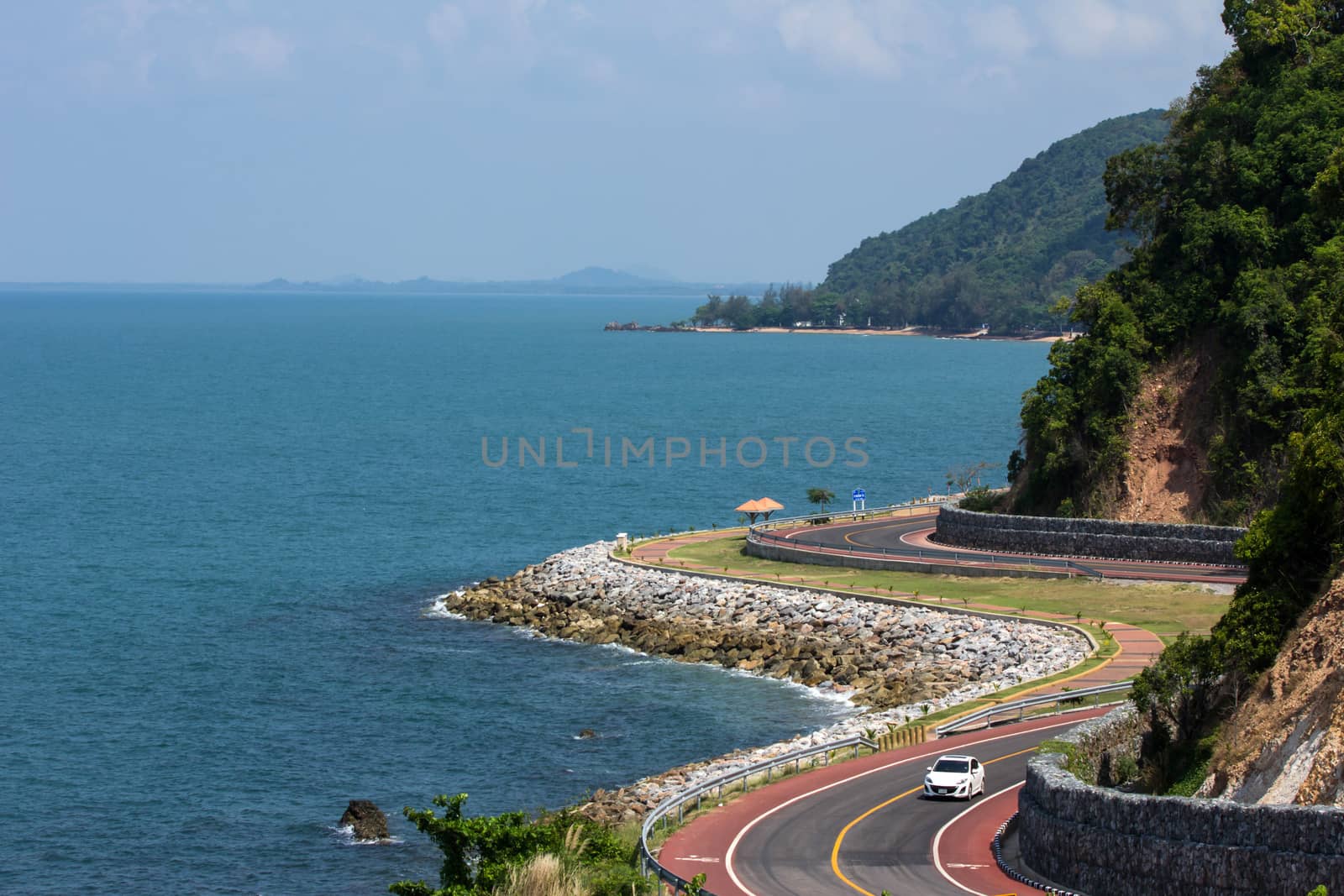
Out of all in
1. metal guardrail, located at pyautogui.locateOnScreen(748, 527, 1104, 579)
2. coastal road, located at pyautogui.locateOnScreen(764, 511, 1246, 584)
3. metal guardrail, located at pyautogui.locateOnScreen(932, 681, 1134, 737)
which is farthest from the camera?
metal guardrail, located at pyautogui.locateOnScreen(748, 527, 1104, 579)

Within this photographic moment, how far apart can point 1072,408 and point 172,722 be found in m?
39.0

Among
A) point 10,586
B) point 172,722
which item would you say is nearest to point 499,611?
point 172,722

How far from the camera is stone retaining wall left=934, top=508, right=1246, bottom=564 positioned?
6322 cm

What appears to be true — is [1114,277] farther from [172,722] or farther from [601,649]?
[172,722]

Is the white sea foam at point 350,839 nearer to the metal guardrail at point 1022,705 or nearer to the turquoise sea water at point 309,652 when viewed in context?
the turquoise sea water at point 309,652

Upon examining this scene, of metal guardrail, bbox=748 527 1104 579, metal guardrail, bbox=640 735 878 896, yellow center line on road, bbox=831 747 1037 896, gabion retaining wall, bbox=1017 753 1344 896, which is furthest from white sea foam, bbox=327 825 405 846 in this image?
metal guardrail, bbox=748 527 1104 579

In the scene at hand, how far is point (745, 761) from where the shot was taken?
1811 inches

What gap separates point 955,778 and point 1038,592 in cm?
2773

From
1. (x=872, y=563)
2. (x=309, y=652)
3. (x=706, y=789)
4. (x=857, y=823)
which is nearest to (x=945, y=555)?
(x=872, y=563)

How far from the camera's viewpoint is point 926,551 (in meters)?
70.4

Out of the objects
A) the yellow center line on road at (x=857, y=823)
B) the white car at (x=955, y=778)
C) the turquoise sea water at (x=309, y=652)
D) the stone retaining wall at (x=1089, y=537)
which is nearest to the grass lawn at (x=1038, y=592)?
the stone retaining wall at (x=1089, y=537)

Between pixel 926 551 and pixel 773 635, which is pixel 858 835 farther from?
pixel 926 551

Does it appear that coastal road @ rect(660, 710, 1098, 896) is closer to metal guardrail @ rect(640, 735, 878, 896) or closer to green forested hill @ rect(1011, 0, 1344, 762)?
metal guardrail @ rect(640, 735, 878, 896)

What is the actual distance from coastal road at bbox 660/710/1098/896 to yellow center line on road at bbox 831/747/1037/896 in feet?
0.07
